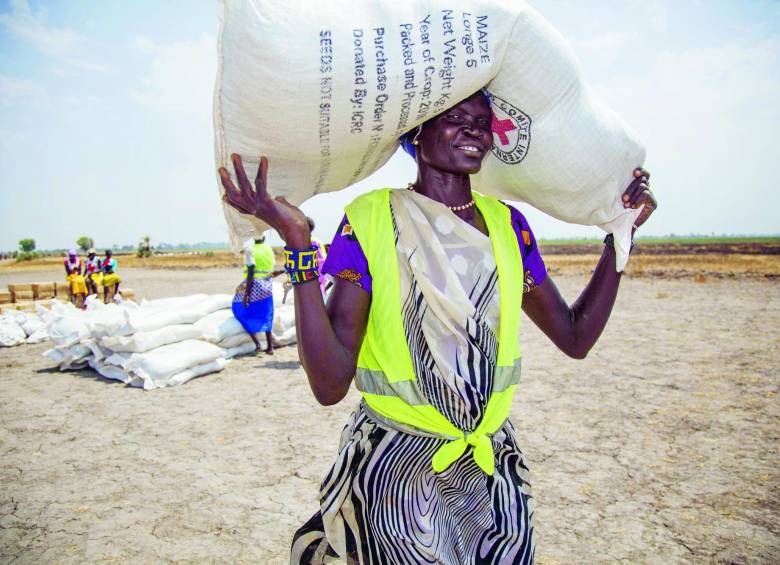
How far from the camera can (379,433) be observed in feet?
3.95

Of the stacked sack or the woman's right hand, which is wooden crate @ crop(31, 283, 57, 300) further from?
the woman's right hand

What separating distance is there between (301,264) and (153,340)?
4.98 m

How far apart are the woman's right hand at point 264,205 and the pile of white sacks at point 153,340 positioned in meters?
4.62

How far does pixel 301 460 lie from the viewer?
339cm

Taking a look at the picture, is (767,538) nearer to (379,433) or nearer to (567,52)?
(379,433)

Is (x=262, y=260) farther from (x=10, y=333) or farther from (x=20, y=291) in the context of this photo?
(x=20, y=291)

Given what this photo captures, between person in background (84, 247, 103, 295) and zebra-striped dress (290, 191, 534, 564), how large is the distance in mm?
12586

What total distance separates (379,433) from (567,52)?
3.55ft

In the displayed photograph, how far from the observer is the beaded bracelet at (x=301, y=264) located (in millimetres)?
1099

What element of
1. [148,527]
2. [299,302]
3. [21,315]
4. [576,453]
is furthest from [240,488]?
[21,315]

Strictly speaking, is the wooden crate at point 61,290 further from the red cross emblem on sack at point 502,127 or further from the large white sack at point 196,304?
the red cross emblem on sack at point 502,127

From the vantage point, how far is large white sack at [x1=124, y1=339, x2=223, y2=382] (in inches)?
205

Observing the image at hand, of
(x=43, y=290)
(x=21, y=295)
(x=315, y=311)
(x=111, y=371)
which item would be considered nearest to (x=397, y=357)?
(x=315, y=311)

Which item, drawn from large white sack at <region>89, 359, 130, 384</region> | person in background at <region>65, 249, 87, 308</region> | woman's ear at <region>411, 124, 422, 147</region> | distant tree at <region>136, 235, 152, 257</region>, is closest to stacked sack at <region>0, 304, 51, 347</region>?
large white sack at <region>89, 359, 130, 384</region>
